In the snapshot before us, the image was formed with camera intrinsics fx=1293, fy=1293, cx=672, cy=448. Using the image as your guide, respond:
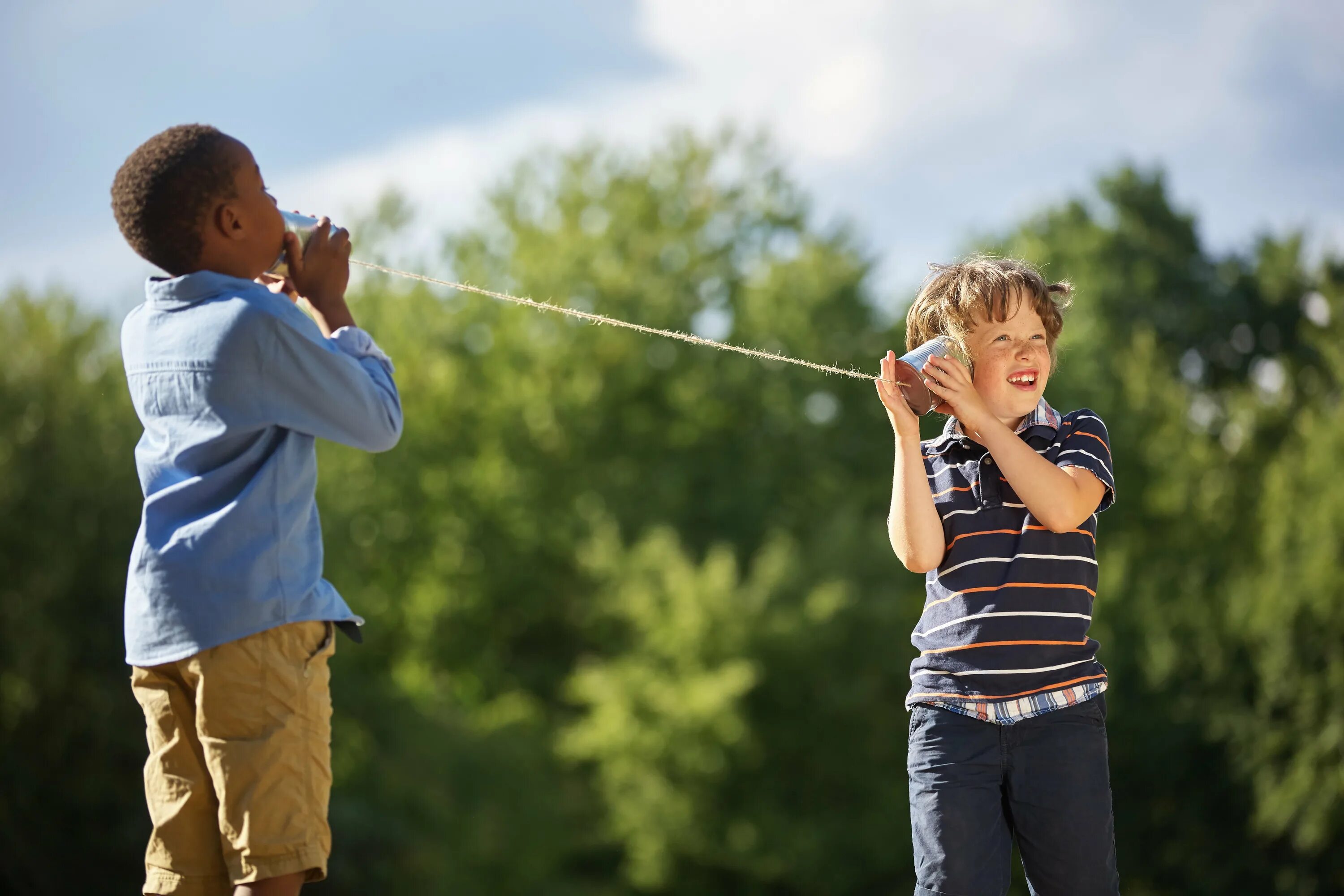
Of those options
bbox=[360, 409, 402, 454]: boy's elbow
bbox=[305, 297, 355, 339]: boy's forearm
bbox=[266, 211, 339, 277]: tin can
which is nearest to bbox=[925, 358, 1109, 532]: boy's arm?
bbox=[360, 409, 402, 454]: boy's elbow

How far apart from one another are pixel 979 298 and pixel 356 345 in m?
1.20

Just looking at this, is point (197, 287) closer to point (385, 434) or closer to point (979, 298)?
point (385, 434)

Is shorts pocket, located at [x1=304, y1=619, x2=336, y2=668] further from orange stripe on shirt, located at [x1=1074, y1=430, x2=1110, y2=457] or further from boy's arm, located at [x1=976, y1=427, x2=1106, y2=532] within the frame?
orange stripe on shirt, located at [x1=1074, y1=430, x2=1110, y2=457]

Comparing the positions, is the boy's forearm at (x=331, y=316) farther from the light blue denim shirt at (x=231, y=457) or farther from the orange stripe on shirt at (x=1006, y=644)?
the orange stripe on shirt at (x=1006, y=644)

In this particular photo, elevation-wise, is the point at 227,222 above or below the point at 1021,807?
above

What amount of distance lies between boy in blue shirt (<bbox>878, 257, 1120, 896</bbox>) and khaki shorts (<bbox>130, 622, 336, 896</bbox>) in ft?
3.42

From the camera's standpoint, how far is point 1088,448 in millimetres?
2492

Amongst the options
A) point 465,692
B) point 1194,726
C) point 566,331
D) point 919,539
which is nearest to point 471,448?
point 566,331

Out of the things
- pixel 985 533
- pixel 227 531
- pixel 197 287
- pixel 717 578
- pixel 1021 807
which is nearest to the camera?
pixel 227 531

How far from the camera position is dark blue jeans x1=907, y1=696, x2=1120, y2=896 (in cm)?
230

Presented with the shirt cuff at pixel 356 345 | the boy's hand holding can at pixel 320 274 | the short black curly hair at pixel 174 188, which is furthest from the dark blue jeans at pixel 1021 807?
the short black curly hair at pixel 174 188

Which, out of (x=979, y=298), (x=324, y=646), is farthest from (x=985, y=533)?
(x=324, y=646)

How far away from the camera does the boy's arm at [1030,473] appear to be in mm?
2342

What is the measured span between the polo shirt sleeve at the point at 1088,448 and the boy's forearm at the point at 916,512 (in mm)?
275
